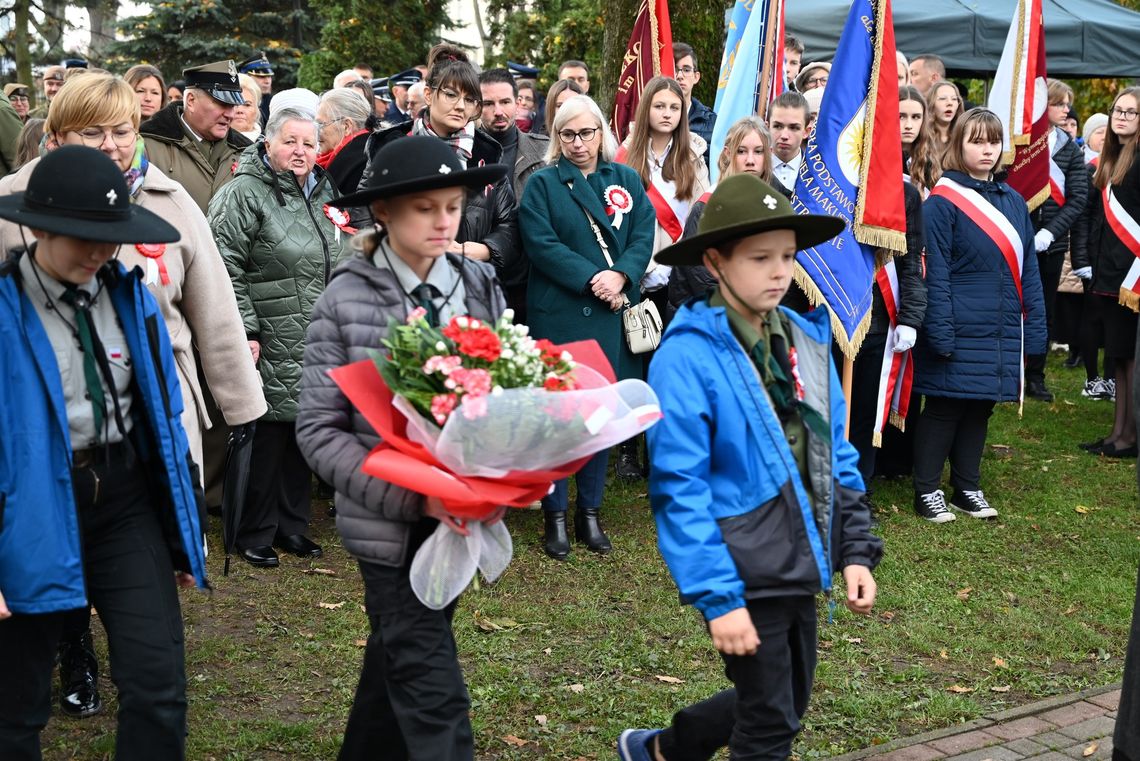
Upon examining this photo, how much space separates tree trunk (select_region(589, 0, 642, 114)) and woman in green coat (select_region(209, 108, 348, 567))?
14.5ft

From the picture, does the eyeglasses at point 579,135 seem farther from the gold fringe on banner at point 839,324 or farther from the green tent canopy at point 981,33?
the green tent canopy at point 981,33

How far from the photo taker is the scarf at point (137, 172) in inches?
188

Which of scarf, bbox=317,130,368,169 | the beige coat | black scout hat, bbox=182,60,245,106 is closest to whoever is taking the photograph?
the beige coat

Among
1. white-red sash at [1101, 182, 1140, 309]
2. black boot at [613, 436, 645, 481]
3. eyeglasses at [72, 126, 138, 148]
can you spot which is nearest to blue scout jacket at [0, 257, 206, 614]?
eyeglasses at [72, 126, 138, 148]

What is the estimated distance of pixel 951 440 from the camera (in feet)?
27.2

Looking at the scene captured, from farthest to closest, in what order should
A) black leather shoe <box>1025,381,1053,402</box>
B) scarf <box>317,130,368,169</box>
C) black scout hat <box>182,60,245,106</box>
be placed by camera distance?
black leather shoe <box>1025,381,1053,402</box> < scarf <box>317,130,368,169</box> < black scout hat <box>182,60,245,106</box>

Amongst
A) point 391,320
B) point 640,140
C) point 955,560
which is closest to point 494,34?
point 640,140

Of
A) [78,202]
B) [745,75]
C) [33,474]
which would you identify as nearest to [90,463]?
[33,474]

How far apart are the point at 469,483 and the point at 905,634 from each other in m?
3.47

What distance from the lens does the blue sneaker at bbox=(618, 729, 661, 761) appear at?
14.0ft

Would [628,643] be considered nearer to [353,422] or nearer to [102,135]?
[353,422]

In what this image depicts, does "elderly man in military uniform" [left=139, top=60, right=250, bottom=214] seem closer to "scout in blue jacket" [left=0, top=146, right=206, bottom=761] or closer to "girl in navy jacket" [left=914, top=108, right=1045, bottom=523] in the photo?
"scout in blue jacket" [left=0, top=146, right=206, bottom=761]

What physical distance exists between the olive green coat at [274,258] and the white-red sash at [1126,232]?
6.36 metres

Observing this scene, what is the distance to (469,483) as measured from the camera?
3344mm
